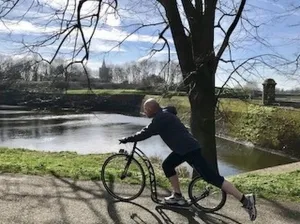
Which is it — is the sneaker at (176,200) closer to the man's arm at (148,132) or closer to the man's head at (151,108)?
the man's arm at (148,132)

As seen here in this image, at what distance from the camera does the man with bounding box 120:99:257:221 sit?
576 centimetres

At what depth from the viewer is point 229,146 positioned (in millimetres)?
28000

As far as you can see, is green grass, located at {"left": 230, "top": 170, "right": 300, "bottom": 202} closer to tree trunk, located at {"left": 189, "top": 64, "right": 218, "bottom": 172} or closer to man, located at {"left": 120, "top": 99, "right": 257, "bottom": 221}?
man, located at {"left": 120, "top": 99, "right": 257, "bottom": 221}

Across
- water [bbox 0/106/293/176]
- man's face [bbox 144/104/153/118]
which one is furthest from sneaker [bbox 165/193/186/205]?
water [bbox 0/106/293/176]

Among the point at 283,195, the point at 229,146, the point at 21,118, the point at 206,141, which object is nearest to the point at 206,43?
the point at 206,141

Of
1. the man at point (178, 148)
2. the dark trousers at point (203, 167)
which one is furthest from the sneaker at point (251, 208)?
the dark trousers at point (203, 167)

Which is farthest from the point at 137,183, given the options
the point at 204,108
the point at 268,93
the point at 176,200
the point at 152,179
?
the point at 268,93

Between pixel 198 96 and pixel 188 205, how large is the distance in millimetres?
4644

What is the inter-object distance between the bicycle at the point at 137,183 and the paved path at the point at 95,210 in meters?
0.14

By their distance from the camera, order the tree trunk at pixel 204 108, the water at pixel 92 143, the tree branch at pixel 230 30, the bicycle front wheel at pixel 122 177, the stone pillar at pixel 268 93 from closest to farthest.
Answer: the bicycle front wheel at pixel 122 177 < the tree trunk at pixel 204 108 < the tree branch at pixel 230 30 < the water at pixel 92 143 < the stone pillar at pixel 268 93

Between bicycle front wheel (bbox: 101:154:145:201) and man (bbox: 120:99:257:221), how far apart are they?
0.67 metres

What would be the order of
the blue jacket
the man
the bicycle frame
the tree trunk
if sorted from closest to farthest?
1. the man
2. the blue jacket
3. the bicycle frame
4. the tree trunk

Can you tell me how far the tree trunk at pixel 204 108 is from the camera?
10320 millimetres

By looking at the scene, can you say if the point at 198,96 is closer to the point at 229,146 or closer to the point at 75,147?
the point at 75,147
